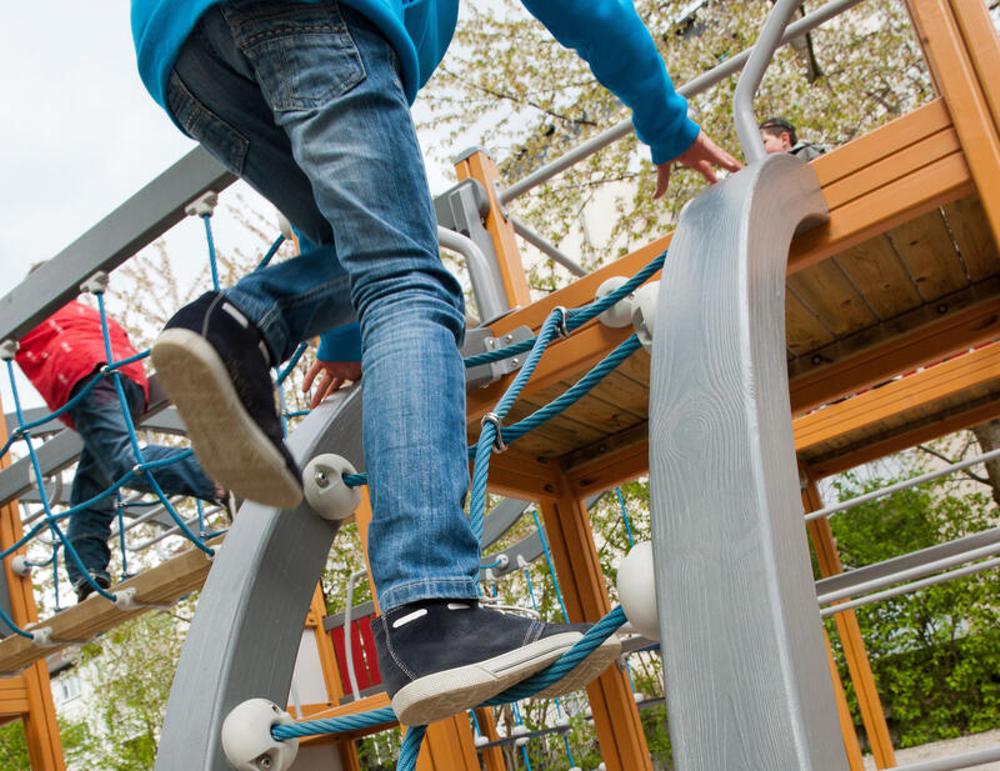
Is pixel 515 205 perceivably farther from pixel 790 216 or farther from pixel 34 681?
pixel 790 216

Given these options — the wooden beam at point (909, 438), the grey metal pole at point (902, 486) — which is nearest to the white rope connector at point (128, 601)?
the grey metal pole at point (902, 486)

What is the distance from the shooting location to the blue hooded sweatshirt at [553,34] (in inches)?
45.0

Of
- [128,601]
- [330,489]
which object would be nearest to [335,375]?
[330,489]

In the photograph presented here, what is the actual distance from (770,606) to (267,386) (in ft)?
2.16

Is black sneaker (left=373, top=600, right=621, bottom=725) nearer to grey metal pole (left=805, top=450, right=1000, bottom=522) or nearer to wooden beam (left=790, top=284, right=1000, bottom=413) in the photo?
wooden beam (left=790, top=284, right=1000, bottom=413)

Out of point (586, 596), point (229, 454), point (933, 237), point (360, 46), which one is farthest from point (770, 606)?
point (586, 596)

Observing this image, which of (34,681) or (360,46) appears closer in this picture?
(360,46)

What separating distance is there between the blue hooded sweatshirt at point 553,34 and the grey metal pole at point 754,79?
187 millimetres

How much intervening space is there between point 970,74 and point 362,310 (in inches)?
45.5

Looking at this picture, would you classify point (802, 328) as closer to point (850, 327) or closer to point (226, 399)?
point (850, 327)

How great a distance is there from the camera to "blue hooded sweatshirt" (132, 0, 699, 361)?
3.75 ft

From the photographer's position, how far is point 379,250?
3.49ft

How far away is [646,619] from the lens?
0.78 metres

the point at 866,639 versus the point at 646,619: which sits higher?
the point at 646,619
